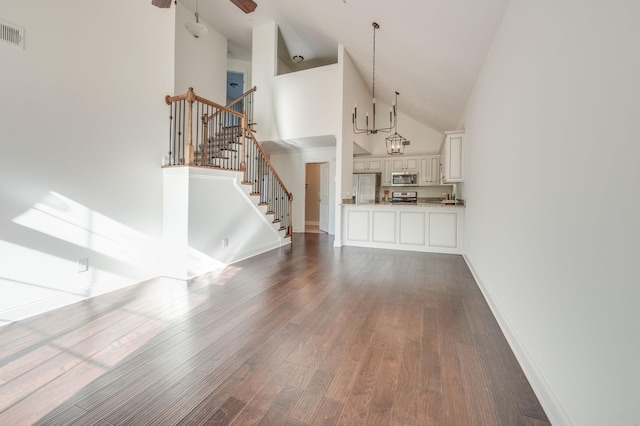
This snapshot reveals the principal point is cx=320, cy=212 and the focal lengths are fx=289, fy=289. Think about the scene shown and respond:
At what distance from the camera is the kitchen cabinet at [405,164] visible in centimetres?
830

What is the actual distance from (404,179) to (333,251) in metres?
3.67

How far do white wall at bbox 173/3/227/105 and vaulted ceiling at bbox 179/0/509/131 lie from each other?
0.27 metres

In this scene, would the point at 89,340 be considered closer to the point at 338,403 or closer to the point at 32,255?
the point at 32,255

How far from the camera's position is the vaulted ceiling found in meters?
3.20

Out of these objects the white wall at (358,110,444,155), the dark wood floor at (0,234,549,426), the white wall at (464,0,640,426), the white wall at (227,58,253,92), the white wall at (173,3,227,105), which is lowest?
the dark wood floor at (0,234,549,426)

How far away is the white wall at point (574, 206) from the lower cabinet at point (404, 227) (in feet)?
10.5

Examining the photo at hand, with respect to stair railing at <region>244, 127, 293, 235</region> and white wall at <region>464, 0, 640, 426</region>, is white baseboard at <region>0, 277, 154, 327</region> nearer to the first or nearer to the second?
stair railing at <region>244, 127, 293, 235</region>

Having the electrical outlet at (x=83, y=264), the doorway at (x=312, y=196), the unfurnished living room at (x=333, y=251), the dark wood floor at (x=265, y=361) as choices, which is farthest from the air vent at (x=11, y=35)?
the doorway at (x=312, y=196)

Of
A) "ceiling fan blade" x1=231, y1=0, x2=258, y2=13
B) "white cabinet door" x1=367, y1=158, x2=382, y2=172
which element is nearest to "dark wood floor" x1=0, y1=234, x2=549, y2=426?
"ceiling fan blade" x1=231, y1=0, x2=258, y2=13

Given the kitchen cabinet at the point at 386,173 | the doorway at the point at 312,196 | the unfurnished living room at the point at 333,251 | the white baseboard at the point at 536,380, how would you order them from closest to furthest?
1. the unfurnished living room at the point at 333,251
2. the white baseboard at the point at 536,380
3. the kitchen cabinet at the point at 386,173
4. the doorway at the point at 312,196

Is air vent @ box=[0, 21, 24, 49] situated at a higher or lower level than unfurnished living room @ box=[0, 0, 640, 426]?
higher

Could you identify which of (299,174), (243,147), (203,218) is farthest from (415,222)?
(203,218)

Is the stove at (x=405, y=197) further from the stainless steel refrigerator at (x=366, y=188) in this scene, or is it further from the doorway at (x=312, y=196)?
the doorway at (x=312, y=196)

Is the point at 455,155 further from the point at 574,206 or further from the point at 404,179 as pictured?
the point at 574,206
